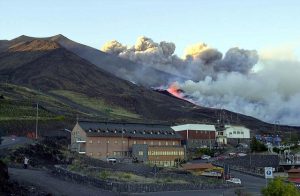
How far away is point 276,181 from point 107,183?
49.4ft

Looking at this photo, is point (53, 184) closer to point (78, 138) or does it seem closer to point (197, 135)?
point (78, 138)

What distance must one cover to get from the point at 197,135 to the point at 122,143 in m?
38.5

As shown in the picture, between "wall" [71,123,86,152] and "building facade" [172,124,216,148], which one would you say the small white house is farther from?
"wall" [71,123,86,152]

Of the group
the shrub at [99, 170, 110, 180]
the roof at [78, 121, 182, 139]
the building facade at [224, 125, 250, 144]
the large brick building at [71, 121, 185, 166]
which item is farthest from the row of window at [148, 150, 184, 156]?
the building facade at [224, 125, 250, 144]

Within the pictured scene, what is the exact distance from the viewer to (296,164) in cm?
9612

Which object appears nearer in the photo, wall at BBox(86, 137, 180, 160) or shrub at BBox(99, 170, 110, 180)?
shrub at BBox(99, 170, 110, 180)

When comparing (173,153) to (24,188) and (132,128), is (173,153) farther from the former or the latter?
(24,188)

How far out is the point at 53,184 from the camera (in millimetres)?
47000

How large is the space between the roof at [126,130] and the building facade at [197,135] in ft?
66.4

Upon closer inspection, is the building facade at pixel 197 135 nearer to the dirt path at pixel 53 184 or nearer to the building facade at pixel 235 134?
the building facade at pixel 235 134

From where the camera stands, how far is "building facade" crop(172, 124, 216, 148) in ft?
430

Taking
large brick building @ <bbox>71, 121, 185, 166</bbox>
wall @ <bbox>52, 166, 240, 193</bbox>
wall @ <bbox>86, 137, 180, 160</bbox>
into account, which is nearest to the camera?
wall @ <bbox>52, 166, 240, 193</bbox>

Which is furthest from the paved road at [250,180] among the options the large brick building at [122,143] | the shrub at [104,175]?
the shrub at [104,175]

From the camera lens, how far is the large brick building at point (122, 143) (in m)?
94.7
